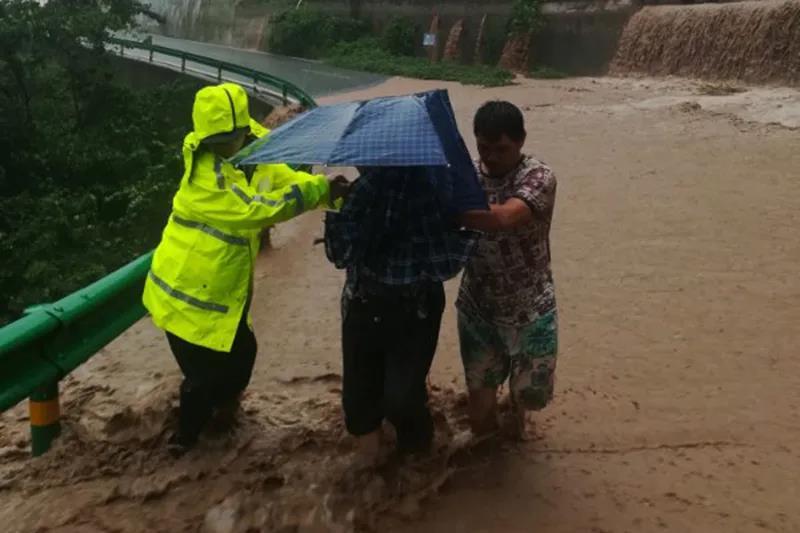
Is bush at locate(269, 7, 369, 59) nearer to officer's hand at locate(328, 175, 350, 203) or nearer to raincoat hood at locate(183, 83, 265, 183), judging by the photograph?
raincoat hood at locate(183, 83, 265, 183)

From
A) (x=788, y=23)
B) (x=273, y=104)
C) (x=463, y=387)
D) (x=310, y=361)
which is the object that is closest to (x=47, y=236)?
(x=273, y=104)

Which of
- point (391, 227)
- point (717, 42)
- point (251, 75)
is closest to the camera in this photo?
point (391, 227)

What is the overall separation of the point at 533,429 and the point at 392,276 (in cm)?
137

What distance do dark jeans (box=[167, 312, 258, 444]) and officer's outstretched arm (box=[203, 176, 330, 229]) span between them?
0.52 metres

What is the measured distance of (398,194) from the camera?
3371 mm

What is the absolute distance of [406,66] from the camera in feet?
95.8

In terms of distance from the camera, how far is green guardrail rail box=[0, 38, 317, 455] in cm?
348

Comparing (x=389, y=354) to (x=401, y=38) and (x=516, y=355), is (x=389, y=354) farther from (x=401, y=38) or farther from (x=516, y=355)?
(x=401, y=38)

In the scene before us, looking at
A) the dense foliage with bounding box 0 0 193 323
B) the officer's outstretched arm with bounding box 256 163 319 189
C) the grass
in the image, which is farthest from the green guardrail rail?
the grass

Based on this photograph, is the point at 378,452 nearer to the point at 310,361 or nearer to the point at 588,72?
the point at 310,361

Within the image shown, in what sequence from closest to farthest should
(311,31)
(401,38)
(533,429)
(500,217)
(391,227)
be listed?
(500,217), (391,227), (533,429), (401,38), (311,31)

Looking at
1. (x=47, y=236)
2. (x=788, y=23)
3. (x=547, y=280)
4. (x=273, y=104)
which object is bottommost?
(x=47, y=236)

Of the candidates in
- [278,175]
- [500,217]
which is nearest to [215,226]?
[278,175]

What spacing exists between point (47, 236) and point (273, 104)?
25.6 feet
